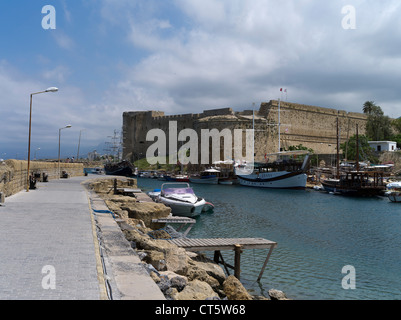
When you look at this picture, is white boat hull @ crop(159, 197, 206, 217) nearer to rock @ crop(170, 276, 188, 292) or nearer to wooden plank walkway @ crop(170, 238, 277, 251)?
wooden plank walkway @ crop(170, 238, 277, 251)

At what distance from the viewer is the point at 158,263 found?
21.8 feet

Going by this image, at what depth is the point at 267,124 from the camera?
56.7 m

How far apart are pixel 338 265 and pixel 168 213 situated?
6.93 m

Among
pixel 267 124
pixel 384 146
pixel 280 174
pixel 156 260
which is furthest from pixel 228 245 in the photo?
pixel 384 146

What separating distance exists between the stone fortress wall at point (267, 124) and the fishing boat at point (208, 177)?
Answer: 7.81 metres

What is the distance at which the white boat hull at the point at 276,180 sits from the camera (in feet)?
130

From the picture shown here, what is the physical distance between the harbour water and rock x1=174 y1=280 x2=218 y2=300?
88.8 inches

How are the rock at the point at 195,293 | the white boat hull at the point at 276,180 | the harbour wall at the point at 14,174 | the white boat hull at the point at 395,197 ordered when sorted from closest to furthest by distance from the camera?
the rock at the point at 195,293
the harbour wall at the point at 14,174
the white boat hull at the point at 395,197
the white boat hull at the point at 276,180

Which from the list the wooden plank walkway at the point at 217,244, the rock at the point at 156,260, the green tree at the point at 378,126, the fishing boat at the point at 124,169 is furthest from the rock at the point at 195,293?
the green tree at the point at 378,126

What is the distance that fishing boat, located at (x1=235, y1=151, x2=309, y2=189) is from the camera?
39812 millimetres

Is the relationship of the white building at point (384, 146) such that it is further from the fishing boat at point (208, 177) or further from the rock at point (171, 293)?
the rock at point (171, 293)

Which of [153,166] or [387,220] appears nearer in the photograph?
[387,220]
